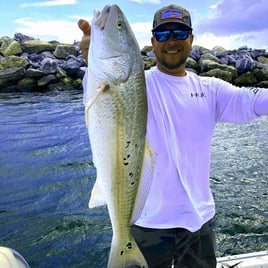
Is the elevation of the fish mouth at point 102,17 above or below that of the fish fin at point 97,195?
above

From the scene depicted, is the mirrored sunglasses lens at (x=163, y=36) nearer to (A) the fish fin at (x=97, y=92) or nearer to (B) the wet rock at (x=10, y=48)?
(A) the fish fin at (x=97, y=92)

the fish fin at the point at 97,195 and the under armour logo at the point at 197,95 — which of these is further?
the under armour logo at the point at 197,95

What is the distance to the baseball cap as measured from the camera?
2.95 meters

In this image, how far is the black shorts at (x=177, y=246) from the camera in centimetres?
292

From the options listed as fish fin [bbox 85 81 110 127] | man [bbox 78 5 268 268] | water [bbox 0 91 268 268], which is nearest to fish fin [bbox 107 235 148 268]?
man [bbox 78 5 268 268]

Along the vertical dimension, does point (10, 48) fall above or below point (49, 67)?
above

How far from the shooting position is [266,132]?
13.9 meters

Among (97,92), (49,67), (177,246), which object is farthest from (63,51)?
(97,92)

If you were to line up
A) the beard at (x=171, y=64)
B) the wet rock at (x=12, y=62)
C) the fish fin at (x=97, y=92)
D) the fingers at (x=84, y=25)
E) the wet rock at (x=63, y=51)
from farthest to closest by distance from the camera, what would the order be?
the wet rock at (x=63, y=51) → the wet rock at (x=12, y=62) → the beard at (x=171, y=64) → the fingers at (x=84, y=25) → the fish fin at (x=97, y=92)

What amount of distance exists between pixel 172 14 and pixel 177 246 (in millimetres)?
1646

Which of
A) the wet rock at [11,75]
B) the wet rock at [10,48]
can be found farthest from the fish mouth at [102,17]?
the wet rock at [10,48]

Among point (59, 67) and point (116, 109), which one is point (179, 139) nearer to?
point (116, 109)

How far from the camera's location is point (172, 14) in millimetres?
2975

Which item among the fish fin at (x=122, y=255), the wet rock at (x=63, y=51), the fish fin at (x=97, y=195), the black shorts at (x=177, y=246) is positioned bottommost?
the black shorts at (x=177, y=246)
